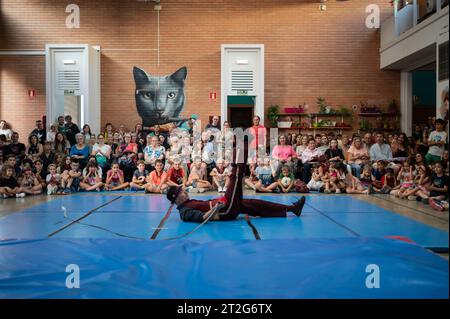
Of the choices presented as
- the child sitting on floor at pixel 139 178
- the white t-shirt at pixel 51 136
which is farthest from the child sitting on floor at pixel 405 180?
the white t-shirt at pixel 51 136

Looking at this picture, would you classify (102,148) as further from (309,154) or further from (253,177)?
(309,154)

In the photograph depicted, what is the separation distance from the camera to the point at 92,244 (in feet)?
14.6

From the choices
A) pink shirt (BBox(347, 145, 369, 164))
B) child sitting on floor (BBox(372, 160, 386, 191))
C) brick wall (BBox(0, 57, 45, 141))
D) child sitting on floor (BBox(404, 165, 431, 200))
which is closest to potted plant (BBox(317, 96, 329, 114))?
pink shirt (BBox(347, 145, 369, 164))

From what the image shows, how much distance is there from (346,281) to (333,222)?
2.98m

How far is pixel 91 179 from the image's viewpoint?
10391 mm

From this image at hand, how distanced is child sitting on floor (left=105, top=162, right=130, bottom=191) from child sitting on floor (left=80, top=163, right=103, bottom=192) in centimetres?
21

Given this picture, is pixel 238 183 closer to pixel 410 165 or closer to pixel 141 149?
pixel 410 165

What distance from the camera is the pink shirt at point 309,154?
10.7 meters

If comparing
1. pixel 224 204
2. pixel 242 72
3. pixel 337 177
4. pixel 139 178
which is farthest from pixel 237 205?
pixel 242 72

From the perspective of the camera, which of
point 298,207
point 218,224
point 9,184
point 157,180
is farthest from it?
point 157,180

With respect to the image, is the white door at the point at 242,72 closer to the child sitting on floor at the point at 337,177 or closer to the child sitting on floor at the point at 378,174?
the child sitting on floor at the point at 337,177

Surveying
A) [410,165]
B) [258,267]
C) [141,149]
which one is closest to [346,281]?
[258,267]

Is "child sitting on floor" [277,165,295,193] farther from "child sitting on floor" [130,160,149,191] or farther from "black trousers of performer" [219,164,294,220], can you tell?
"black trousers of performer" [219,164,294,220]

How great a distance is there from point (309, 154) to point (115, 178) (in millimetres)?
4711
